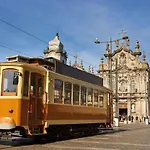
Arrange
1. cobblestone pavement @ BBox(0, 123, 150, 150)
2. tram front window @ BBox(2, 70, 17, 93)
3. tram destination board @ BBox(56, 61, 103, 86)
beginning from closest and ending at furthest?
cobblestone pavement @ BBox(0, 123, 150, 150), tram front window @ BBox(2, 70, 17, 93), tram destination board @ BBox(56, 61, 103, 86)

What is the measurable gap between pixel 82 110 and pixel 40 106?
412 cm

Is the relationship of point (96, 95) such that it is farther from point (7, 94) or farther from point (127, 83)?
point (127, 83)

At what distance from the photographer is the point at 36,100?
12.5 metres

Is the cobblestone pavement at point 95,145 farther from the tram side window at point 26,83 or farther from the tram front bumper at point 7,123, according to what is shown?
the tram side window at point 26,83

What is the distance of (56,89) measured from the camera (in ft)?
45.2

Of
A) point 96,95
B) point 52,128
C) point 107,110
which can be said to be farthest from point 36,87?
point 107,110

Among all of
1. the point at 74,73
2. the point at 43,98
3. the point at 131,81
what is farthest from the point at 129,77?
the point at 43,98

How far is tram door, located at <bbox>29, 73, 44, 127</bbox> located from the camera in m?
12.2

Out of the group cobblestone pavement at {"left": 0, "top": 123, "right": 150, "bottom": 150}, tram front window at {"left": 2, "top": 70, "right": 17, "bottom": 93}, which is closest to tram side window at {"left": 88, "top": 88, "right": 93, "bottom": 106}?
cobblestone pavement at {"left": 0, "top": 123, "right": 150, "bottom": 150}

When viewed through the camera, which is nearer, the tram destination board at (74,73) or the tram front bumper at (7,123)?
the tram front bumper at (7,123)

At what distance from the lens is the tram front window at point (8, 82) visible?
11.7m

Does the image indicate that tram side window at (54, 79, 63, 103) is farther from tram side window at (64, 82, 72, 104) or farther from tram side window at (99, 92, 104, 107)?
tram side window at (99, 92, 104, 107)

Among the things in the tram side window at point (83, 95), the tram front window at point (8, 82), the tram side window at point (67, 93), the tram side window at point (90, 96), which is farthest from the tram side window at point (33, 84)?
the tram side window at point (90, 96)

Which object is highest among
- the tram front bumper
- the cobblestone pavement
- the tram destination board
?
the tram destination board
